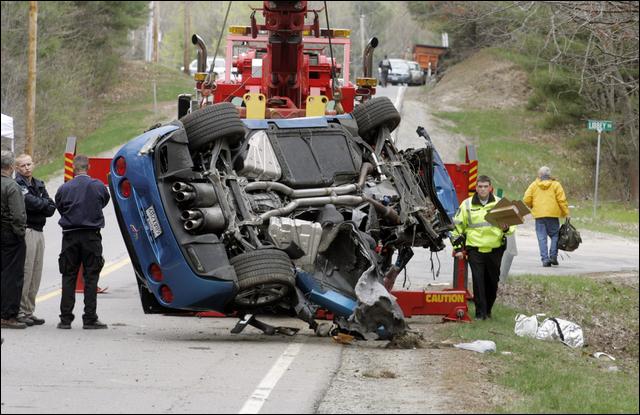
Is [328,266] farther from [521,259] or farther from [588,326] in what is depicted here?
[521,259]

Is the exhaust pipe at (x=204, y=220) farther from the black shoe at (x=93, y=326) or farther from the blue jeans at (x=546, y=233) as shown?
the blue jeans at (x=546, y=233)

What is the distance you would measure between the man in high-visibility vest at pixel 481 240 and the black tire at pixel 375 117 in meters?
1.71

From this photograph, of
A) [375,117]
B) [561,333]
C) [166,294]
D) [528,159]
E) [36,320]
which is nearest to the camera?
[166,294]

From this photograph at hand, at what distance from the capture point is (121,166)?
38.3ft

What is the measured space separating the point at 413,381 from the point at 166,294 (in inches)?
113

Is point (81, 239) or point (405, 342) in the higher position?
point (81, 239)

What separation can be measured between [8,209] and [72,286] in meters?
1.04

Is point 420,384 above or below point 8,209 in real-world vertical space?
below

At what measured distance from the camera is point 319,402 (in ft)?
28.0

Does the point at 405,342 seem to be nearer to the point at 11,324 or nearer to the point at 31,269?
the point at 11,324

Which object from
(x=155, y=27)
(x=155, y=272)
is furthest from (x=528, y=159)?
(x=155, y=27)

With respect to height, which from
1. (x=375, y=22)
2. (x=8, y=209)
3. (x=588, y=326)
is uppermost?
(x=375, y=22)

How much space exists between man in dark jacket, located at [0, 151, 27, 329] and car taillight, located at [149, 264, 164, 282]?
1.54 m

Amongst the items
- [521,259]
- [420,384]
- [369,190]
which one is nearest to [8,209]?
[369,190]
